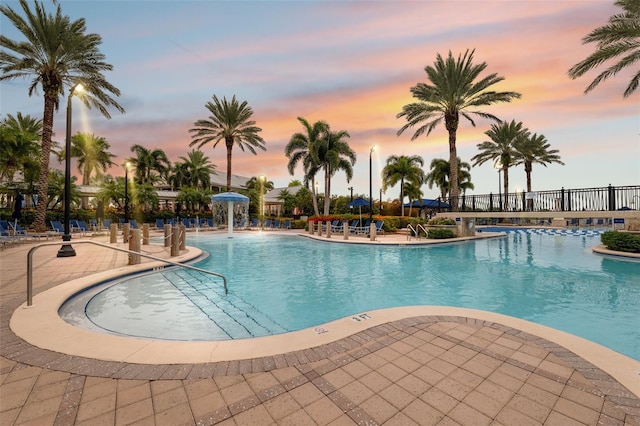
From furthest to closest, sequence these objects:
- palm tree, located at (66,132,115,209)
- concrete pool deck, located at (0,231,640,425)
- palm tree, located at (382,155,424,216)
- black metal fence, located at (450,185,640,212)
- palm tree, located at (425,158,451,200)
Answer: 1. palm tree, located at (425,158,451,200)
2. palm tree, located at (382,155,424,216)
3. palm tree, located at (66,132,115,209)
4. black metal fence, located at (450,185,640,212)
5. concrete pool deck, located at (0,231,640,425)

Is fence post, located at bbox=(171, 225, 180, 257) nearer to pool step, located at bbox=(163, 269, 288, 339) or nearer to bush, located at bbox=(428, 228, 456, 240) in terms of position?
pool step, located at bbox=(163, 269, 288, 339)

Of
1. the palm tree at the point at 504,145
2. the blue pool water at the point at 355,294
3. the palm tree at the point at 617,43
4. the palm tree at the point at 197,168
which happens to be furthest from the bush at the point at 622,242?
the palm tree at the point at 197,168

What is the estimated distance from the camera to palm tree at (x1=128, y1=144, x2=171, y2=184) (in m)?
41.5

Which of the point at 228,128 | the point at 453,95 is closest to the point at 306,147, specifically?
the point at 228,128

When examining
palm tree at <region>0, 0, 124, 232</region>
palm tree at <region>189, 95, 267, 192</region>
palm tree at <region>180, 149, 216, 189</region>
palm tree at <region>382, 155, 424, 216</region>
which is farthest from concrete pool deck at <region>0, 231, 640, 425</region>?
palm tree at <region>180, 149, 216, 189</region>

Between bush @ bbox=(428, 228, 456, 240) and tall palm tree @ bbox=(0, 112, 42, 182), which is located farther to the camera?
tall palm tree @ bbox=(0, 112, 42, 182)

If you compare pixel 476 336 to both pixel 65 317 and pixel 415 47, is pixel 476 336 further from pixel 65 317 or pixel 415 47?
pixel 415 47

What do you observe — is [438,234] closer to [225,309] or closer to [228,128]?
[225,309]

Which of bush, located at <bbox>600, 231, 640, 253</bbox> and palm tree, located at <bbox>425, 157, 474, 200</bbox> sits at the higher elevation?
palm tree, located at <bbox>425, 157, 474, 200</bbox>

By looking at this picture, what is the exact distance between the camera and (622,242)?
13602mm

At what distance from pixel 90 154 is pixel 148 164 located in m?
7.30

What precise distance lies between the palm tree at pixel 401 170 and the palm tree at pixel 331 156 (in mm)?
8882

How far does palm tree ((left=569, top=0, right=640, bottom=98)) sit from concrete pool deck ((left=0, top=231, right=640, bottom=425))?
17441 mm

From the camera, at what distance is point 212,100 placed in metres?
32.0
